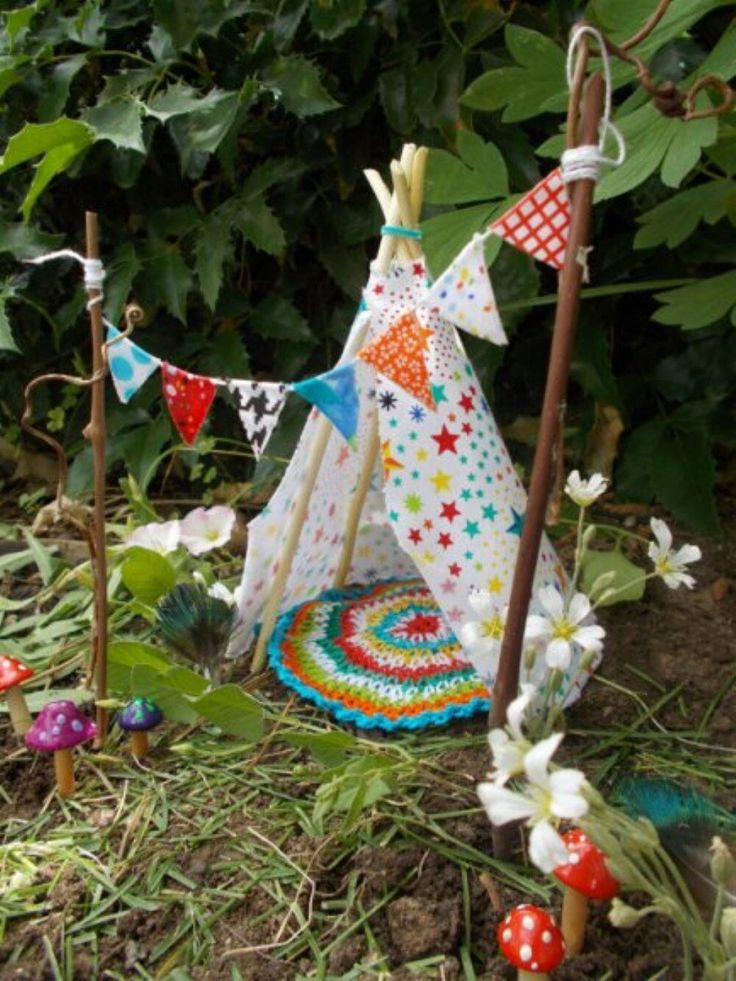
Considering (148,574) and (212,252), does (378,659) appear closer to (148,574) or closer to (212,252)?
(148,574)

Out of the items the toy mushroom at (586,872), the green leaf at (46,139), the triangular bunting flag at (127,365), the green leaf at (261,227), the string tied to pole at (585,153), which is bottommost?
the toy mushroom at (586,872)

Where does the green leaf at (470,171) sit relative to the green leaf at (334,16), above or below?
below

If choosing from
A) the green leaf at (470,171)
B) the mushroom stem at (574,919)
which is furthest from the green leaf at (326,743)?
the green leaf at (470,171)

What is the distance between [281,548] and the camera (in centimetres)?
148

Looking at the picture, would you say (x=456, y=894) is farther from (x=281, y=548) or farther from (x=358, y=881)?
(x=281, y=548)

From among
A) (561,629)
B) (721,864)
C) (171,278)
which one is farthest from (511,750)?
(171,278)

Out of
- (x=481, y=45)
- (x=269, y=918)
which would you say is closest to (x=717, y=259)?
(x=481, y=45)

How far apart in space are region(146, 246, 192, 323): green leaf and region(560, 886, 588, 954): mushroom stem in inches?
47.9

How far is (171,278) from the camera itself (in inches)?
72.6

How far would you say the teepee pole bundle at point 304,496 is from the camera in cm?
126

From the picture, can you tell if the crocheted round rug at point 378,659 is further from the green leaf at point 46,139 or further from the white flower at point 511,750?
the green leaf at point 46,139

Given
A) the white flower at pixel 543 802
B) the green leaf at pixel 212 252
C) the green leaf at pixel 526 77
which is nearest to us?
the white flower at pixel 543 802

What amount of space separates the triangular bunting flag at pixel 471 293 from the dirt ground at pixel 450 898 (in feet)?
1.79

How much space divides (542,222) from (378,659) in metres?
0.74
